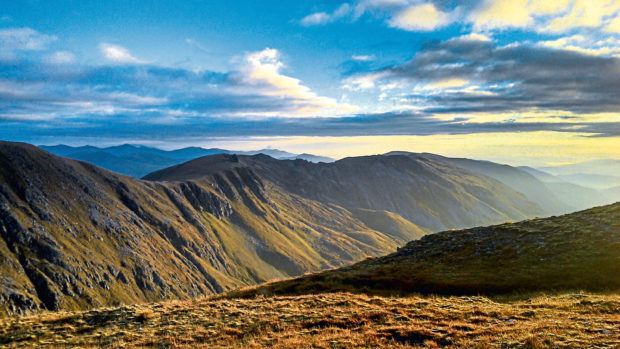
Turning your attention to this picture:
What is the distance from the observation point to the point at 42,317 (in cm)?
2905

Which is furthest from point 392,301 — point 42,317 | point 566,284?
point 42,317

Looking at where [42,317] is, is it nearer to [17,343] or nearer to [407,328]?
[17,343]

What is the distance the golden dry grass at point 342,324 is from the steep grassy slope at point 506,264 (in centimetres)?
598

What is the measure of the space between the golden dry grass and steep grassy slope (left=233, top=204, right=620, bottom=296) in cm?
598

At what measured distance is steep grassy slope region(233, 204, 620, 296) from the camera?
105ft

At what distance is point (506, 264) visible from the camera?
38.3 meters

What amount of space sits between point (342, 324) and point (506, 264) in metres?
26.3

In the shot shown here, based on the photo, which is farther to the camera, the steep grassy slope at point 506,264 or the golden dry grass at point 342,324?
the steep grassy slope at point 506,264

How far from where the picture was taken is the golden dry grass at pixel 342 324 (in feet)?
57.7

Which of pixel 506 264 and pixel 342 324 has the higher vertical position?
pixel 342 324

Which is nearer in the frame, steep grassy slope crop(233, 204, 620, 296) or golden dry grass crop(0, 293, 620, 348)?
golden dry grass crop(0, 293, 620, 348)

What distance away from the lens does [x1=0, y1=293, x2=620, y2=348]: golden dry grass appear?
17.6 m

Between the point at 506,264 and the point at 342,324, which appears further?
the point at 506,264

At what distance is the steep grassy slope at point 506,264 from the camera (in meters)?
32.1
